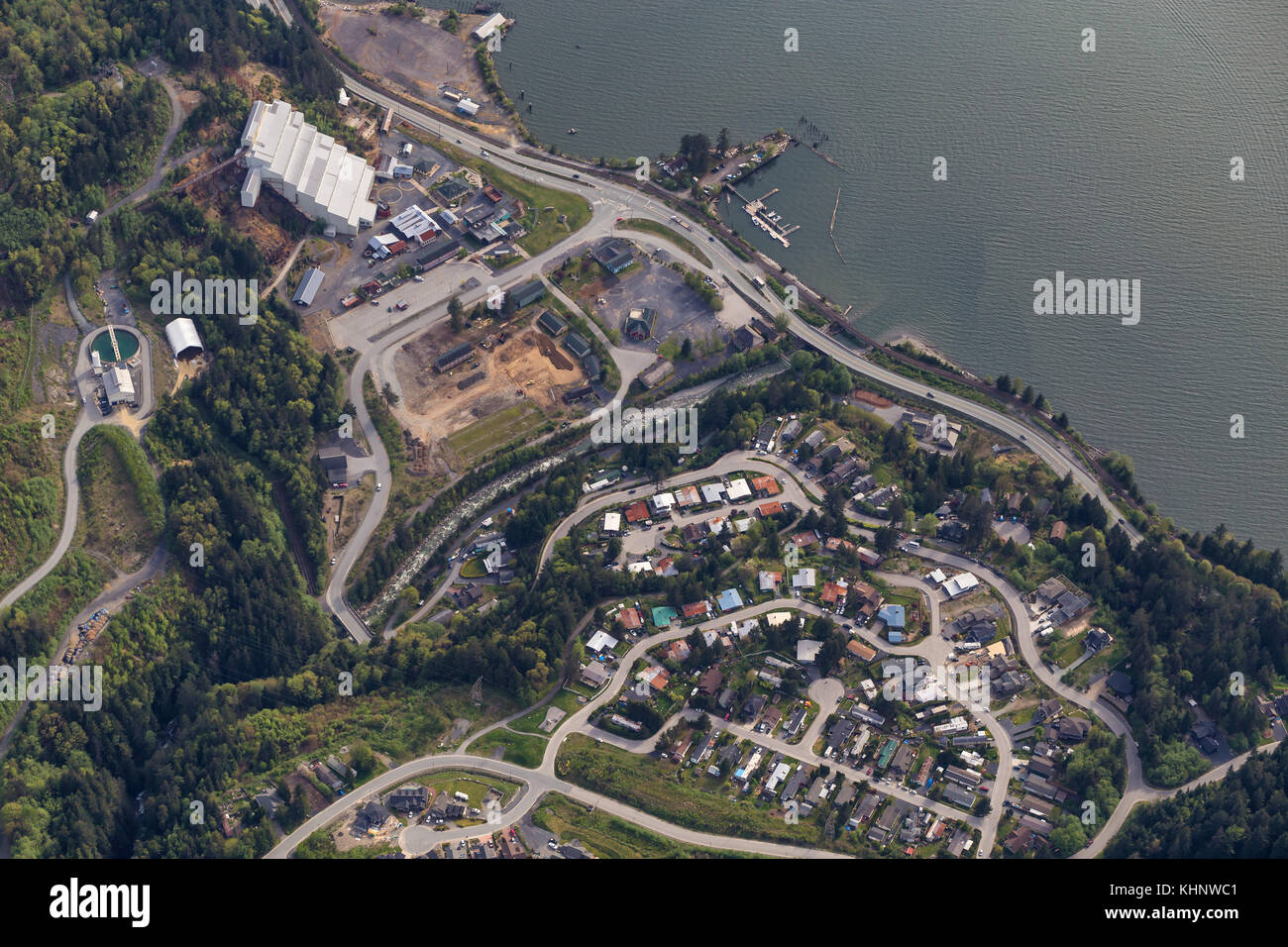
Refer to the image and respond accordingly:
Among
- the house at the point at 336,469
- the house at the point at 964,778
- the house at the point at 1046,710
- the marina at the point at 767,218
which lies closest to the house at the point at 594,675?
the house at the point at 964,778

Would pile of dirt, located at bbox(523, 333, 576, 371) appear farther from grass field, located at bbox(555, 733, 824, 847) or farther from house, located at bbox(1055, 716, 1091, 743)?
house, located at bbox(1055, 716, 1091, 743)

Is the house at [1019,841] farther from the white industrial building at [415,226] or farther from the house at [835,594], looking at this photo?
the white industrial building at [415,226]

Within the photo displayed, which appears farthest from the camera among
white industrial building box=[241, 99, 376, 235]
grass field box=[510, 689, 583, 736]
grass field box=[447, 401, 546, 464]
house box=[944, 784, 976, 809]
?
white industrial building box=[241, 99, 376, 235]

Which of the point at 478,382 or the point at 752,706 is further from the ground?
the point at 478,382

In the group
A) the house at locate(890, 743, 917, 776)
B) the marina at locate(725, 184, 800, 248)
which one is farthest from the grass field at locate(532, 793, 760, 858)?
the marina at locate(725, 184, 800, 248)

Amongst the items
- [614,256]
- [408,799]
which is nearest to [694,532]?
[614,256]

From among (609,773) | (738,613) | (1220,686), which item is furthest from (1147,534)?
(609,773)

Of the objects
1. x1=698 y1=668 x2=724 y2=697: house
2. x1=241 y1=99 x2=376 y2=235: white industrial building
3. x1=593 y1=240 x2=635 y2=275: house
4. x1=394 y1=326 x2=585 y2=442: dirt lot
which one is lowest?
x1=698 y1=668 x2=724 y2=697: house

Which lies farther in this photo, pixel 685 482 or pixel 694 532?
pixel 685 482

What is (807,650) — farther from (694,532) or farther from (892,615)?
(694,532)
